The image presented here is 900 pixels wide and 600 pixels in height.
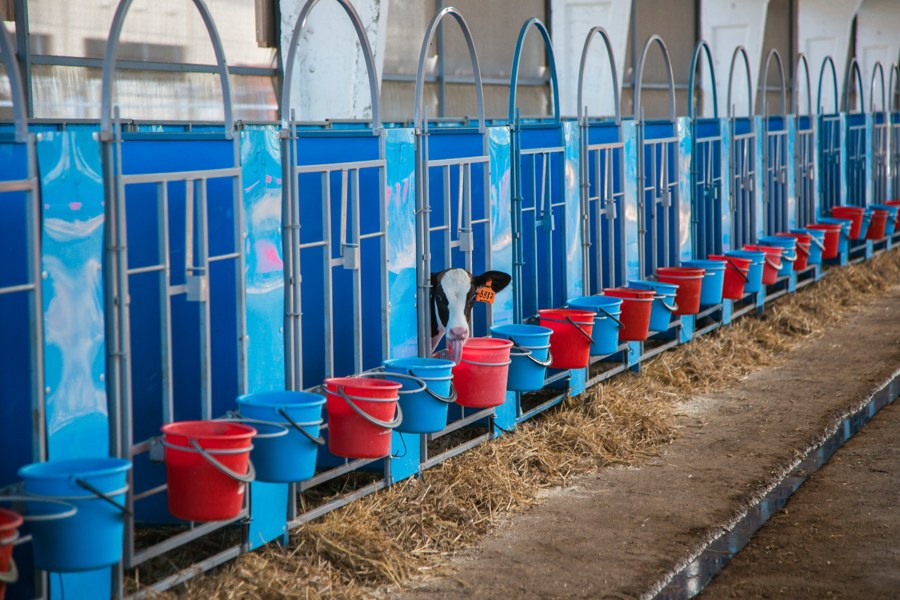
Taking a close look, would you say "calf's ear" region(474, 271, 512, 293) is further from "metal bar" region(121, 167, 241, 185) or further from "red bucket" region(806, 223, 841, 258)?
"red bucket" region(806, 223, 841, 258)

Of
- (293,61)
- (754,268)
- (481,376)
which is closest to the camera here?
(293,61)

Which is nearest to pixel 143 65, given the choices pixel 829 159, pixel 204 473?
pixel 204 473

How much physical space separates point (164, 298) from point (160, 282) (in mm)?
61

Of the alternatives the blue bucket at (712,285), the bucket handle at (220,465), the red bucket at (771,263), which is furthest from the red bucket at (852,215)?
the bucket handle at (220,465)

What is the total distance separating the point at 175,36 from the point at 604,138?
3.51 meters

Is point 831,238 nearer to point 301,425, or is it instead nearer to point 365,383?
point 365,383

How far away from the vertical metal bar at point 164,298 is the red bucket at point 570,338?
103 inches

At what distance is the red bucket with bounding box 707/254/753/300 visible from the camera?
26.8 feet

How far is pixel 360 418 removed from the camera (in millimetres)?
3973

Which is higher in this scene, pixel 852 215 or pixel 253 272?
pixel 852 215

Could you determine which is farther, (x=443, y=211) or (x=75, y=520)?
(x=443, y=211)

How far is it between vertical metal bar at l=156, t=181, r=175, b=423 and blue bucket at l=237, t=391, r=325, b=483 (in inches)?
10.2

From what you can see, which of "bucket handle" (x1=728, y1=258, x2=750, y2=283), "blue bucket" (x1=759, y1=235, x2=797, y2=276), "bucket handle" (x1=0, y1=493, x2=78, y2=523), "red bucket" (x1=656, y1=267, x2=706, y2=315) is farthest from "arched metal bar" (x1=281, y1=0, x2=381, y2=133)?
"blue bucket" (x1=759, y1=235, x2=797, y2=276)

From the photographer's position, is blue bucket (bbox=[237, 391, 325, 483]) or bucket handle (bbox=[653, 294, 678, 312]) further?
bucket handle (bbox=[653, 294, 678, 312])
